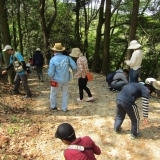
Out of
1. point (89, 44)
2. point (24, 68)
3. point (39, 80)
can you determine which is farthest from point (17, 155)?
point (89, 44)

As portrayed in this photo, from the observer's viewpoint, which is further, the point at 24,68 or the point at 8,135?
the point at 24,68

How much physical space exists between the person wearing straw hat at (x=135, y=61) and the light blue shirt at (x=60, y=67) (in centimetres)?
271

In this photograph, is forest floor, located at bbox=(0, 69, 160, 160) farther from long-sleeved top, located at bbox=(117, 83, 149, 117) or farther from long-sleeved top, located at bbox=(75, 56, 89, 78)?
long-sleeved top, located at bbox=(75, 56, 89, 78)

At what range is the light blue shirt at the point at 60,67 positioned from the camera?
674 centimetres

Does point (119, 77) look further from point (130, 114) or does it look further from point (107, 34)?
point (107, 34)

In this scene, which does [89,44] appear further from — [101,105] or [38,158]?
[38,158]

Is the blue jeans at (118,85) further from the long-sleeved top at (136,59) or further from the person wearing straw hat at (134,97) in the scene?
the person wearing straw hat at (134,97)

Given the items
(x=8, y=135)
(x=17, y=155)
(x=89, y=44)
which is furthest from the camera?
(x=89, y=44)

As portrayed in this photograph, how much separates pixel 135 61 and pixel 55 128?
404cm

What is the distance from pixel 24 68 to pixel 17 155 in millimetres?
3658

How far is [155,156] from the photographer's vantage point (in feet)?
17.7

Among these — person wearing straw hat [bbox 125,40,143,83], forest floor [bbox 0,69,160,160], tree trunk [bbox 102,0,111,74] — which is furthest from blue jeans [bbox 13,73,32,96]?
tree trunk [bbox 102,0,111,74]

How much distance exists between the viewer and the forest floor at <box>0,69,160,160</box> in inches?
211

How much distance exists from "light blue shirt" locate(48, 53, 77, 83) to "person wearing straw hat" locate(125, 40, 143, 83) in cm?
271
